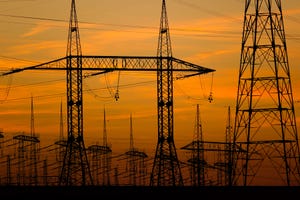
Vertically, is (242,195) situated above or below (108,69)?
below

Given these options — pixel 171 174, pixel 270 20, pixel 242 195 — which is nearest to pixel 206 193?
pixel 242 195

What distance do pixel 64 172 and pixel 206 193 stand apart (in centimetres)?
2662

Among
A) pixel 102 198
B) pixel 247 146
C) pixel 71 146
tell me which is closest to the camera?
pixel 102 198

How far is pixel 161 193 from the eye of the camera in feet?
180

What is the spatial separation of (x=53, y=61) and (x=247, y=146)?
24524mm

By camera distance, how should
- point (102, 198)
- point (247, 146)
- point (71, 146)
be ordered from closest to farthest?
point (102, 198) < point (247, 146) < point (71, 146)

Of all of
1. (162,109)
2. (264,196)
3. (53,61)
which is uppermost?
(53,61)

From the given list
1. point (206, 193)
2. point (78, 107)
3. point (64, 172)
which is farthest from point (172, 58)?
point (206, 193)

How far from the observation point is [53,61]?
75938mm

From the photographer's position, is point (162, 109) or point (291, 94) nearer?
point (291, 94)

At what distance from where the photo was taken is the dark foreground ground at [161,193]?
5291cm

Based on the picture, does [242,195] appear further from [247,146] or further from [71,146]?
[71,146]

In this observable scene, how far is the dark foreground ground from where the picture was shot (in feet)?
174

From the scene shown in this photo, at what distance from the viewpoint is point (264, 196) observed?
176ft
